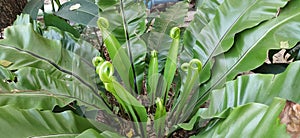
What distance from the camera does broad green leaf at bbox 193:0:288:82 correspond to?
2.63 ft

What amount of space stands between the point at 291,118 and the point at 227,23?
1.36ft

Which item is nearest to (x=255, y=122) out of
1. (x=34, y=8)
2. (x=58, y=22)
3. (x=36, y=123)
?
(x=36, y=123)

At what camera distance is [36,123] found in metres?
0.66

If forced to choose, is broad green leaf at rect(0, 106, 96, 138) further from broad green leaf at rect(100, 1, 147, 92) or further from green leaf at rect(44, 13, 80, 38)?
green leaf at rect(44, 13, 80, 38)

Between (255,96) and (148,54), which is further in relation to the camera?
(148,54)

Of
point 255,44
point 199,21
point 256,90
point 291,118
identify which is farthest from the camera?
point 199,21

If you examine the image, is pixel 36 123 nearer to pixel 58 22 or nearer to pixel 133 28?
pixel 133 28

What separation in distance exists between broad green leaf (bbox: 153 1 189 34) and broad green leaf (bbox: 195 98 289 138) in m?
0.49

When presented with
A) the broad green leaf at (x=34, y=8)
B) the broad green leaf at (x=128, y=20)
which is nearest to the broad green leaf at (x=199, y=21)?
the broad green leaf at (x=128, y=20)

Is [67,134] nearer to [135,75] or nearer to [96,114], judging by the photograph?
[96,114]

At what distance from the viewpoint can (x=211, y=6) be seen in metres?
0.93

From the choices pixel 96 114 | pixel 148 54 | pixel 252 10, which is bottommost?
pixel 96 114

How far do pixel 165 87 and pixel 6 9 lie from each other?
1408 millimetres

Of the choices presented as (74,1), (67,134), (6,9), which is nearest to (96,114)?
(67,134)
